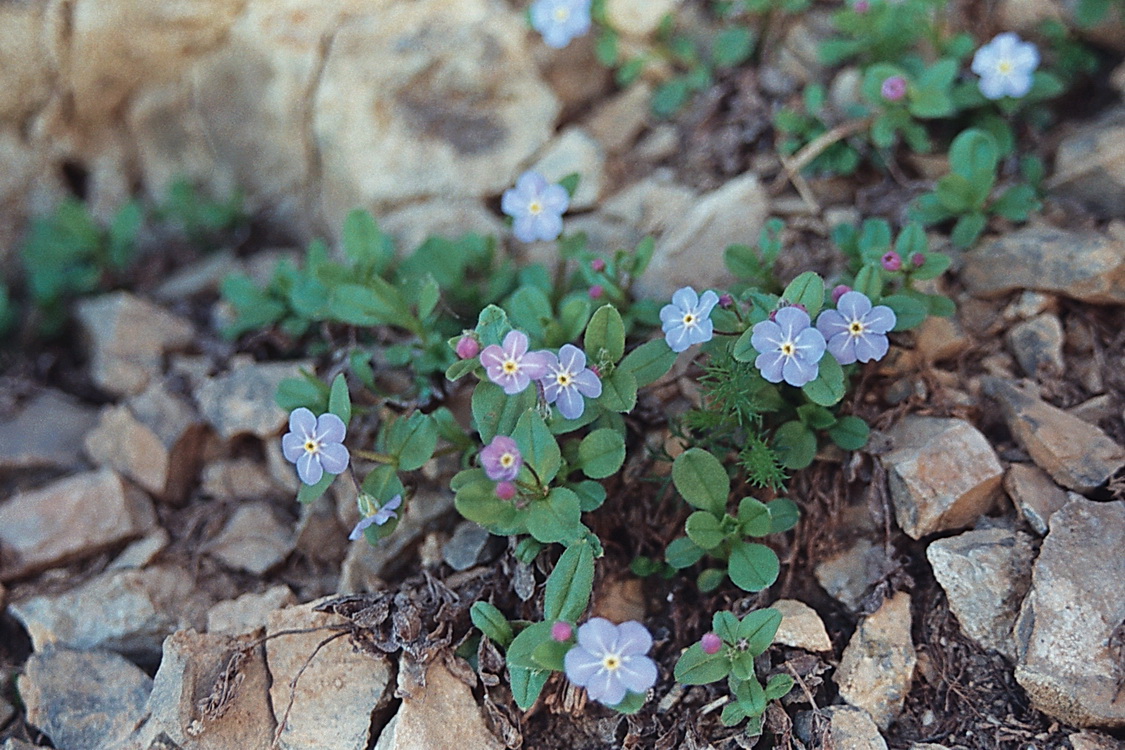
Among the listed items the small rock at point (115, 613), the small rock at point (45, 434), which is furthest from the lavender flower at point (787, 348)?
the small rock at point (45, 434)

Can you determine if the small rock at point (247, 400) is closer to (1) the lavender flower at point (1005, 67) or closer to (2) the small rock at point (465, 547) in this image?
(2) the small rock at point (465, 547)

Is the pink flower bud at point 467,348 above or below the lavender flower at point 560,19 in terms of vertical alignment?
below

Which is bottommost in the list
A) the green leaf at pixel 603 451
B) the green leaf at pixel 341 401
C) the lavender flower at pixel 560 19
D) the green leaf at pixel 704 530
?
the green leaf at pixel 704 530

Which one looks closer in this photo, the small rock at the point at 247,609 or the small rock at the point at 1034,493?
the small rock at the point at 1034,493

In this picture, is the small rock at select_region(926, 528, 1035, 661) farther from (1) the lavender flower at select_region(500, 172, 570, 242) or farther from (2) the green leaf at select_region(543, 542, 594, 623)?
(1) the lavender flower at select_region(500, 172, 570, 242)

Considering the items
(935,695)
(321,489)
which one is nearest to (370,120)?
(321,489)

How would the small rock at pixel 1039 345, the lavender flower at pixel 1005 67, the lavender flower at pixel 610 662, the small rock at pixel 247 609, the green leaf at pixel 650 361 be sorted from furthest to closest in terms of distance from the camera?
the lavender flower at pixel 1005 67 → the small rock at pixel 1039 345 → the small rock at pixel 247 609 → the green leaf at pixel 650 361 → the lavender flower at pixel 610 662

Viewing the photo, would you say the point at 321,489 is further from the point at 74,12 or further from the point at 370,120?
the point at 74,12
